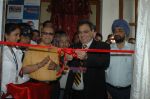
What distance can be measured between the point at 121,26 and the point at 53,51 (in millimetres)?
821

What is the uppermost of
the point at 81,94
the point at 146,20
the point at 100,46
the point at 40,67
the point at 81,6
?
the point at 81,6

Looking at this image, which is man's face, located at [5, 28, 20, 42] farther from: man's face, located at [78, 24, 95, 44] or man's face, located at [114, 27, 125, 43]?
man's face, located at [114, 27, 125, 43]

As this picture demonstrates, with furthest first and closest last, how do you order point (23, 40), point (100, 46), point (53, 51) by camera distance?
point (23, 40) < point (53, 51) < point (100, 46)

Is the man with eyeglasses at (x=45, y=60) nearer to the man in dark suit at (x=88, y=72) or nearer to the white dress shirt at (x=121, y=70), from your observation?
the man in dark suit at (x=88, y=72)

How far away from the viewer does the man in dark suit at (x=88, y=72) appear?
341 centimetres

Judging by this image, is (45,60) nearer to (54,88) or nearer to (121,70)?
(54,88)

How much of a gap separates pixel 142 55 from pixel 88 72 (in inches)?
37.1

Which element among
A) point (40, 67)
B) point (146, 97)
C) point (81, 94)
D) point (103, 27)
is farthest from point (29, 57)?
point (103, 27)

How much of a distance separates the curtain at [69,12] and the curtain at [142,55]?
5.47 metres

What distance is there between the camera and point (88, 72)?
11.4ft

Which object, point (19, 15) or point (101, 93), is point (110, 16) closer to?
point (19, 15)

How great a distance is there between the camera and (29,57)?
3.71m

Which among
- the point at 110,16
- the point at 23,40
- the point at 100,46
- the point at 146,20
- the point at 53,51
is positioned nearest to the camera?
the point at 146,20

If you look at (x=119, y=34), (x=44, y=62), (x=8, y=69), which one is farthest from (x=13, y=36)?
(x=119, y=34)
